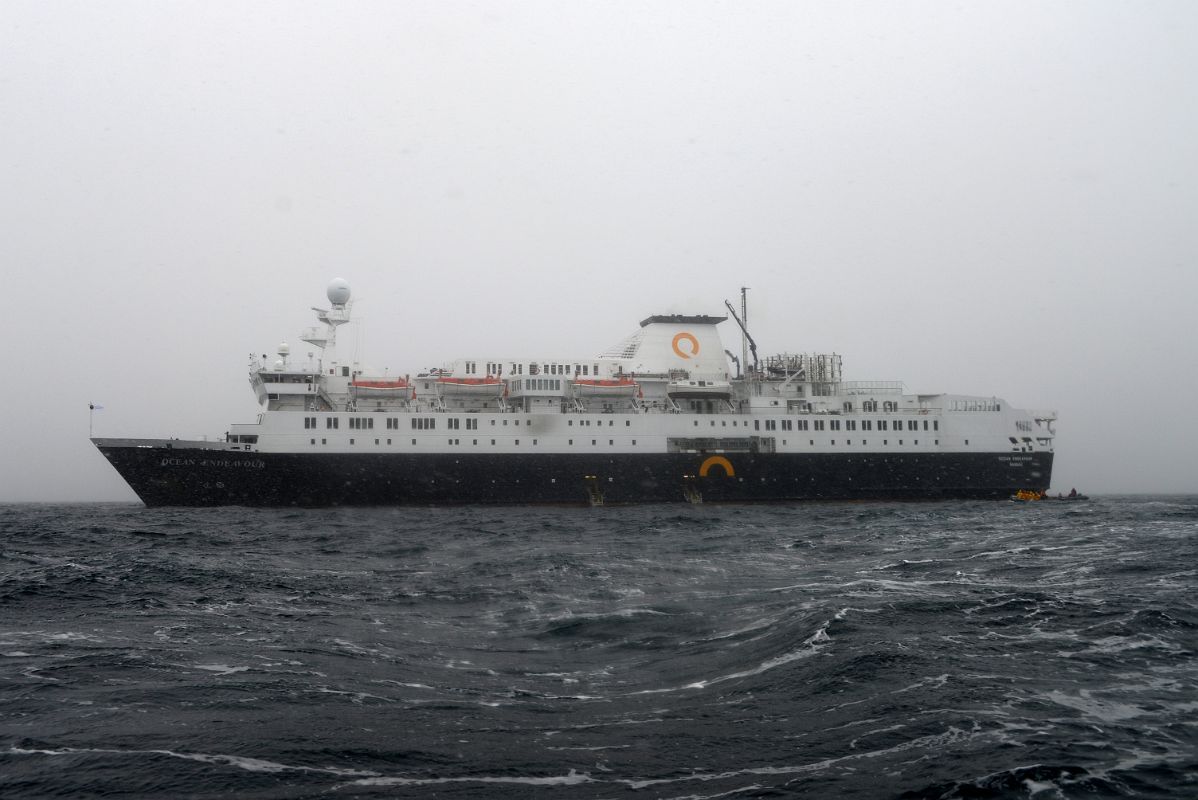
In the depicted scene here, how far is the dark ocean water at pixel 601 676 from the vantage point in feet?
18.8

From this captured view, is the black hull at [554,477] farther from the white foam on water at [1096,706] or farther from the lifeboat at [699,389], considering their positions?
the white foam on water at [1096,706]

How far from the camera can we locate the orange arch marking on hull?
134 feet

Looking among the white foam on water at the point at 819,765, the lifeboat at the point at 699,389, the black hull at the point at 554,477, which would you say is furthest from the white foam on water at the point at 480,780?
the lifeboat at the point at 699,389

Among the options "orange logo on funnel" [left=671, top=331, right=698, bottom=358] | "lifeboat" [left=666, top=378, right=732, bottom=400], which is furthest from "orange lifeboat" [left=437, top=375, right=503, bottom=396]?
"orange logo on funnel" [left=671, top=331, right=698, bottom=358]

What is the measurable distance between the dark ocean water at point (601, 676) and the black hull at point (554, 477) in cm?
1896

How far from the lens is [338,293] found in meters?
40.2

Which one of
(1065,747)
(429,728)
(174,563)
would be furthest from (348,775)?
(174,563)

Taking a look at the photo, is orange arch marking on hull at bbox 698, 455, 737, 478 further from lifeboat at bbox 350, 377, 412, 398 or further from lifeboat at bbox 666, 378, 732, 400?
lifeboat at bbox 350, 377, 412, 398

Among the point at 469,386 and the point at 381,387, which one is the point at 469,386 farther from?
the point at 381,387

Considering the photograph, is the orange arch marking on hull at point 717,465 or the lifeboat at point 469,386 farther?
the orange arch marking on hull at point 717,465

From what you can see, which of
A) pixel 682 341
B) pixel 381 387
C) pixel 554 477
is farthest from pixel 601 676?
pixel 682 341

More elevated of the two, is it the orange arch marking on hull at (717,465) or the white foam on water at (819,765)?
the orange arch marking on hull at (717,465)

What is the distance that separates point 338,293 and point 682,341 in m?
17.8

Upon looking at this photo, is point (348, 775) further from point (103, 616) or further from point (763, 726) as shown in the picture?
point (103, 616)
